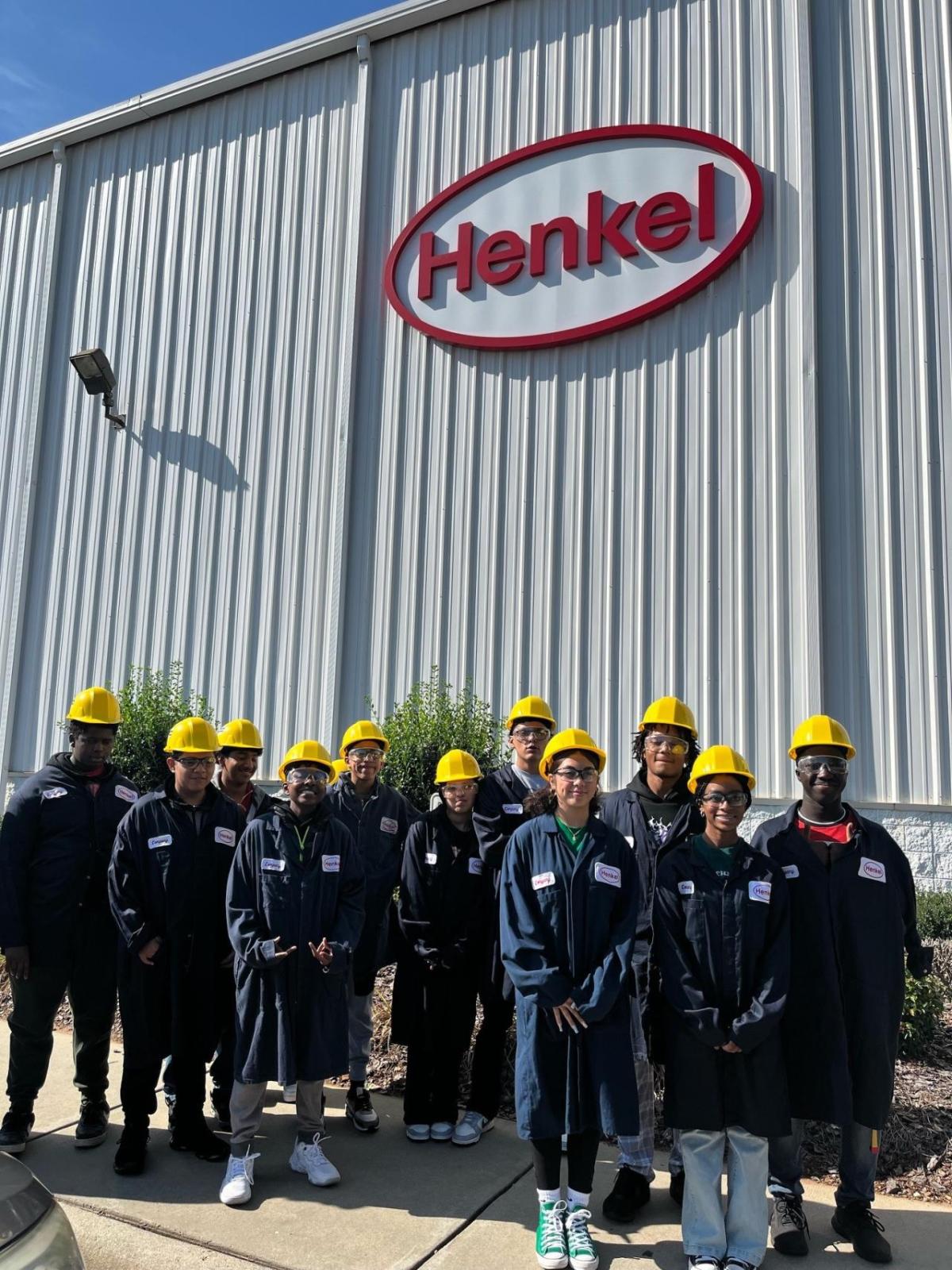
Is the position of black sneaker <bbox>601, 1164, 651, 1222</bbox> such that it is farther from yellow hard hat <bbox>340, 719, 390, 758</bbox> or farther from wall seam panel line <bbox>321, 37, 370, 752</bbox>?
wall seam panel line <bbox>321, 37, 370, 752</bbox>

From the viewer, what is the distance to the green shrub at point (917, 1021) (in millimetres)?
5188

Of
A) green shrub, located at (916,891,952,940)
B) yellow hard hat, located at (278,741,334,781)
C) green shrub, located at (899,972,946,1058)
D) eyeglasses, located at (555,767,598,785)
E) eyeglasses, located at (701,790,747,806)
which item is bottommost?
green shrub, located at (899,972,946,1058)

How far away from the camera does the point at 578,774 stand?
3.97m

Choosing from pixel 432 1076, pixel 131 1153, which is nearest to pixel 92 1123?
pixel 131 1153

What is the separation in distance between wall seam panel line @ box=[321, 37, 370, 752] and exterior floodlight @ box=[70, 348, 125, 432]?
3.27 m

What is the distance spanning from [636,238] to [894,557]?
13.6ft

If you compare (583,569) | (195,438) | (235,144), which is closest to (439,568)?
(583,569)

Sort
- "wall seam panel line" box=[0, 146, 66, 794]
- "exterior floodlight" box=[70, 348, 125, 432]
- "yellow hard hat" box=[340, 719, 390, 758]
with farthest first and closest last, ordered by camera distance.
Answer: "wall seam panel line" box=[0, 146, 66, 794]
"exterior floodlight" box=[70, 348, 125, 432]
"yellow hard hat" box=[340, 719, 390, 758]

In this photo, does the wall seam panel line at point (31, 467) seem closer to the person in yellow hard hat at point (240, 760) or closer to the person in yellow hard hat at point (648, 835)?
the person in yellow hard hat at point (240, 760)

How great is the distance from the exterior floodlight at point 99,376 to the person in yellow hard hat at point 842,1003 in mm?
10756

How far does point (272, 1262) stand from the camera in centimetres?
372

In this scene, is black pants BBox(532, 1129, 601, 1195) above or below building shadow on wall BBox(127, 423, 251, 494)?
below

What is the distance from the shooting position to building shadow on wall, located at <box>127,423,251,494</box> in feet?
38.4

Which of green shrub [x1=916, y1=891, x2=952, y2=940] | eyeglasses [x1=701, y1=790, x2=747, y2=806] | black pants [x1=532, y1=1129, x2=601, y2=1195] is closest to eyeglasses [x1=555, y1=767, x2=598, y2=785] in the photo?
eyeglasses [x1=701, y1=790, x2=747, y2=806]
